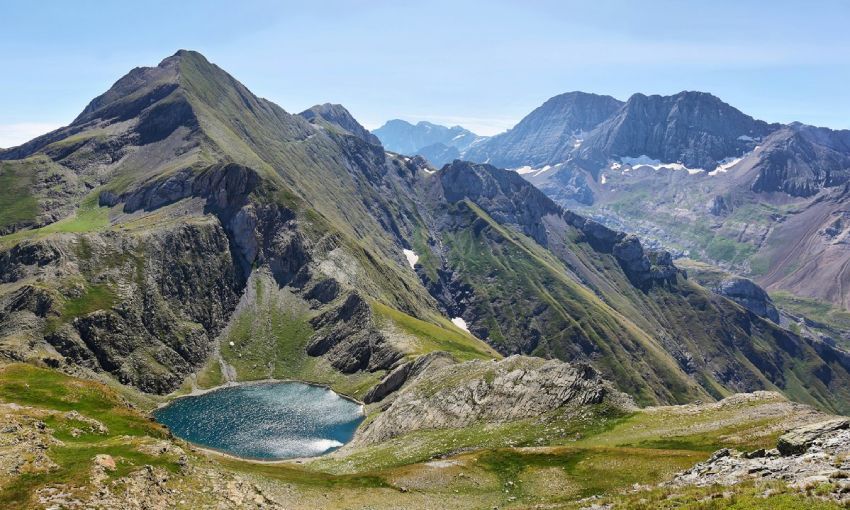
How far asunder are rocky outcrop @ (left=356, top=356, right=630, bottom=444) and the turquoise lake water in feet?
121

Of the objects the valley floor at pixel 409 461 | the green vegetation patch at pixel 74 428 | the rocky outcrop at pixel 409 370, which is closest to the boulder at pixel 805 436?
the valley floor at pixel 409 461

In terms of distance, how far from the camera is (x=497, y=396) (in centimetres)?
11062

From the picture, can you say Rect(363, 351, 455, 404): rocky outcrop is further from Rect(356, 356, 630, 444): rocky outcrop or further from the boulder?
the boulder

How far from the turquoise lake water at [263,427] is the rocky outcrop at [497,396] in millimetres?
36789

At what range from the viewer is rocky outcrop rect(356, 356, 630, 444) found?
325 ft

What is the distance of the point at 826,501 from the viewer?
30141mm

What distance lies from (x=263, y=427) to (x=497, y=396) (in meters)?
99.0

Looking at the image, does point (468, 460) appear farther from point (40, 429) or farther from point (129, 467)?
point (40, 429)

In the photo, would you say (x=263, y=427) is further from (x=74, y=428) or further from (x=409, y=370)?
(x=74, y=428)

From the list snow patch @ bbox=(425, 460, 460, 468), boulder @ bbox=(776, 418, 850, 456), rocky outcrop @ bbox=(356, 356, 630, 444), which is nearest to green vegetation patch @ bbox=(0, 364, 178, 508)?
snow patch @ bbox=(425, 460, 460, 468)

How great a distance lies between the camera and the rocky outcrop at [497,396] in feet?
325

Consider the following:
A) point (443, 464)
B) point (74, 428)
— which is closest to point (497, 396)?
point (443, 464)

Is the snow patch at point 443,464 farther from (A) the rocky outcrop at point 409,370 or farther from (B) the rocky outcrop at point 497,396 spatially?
(A) the rocky outcrop at point 409,370

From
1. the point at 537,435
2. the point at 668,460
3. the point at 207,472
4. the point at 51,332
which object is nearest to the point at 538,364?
the point at 537,435
